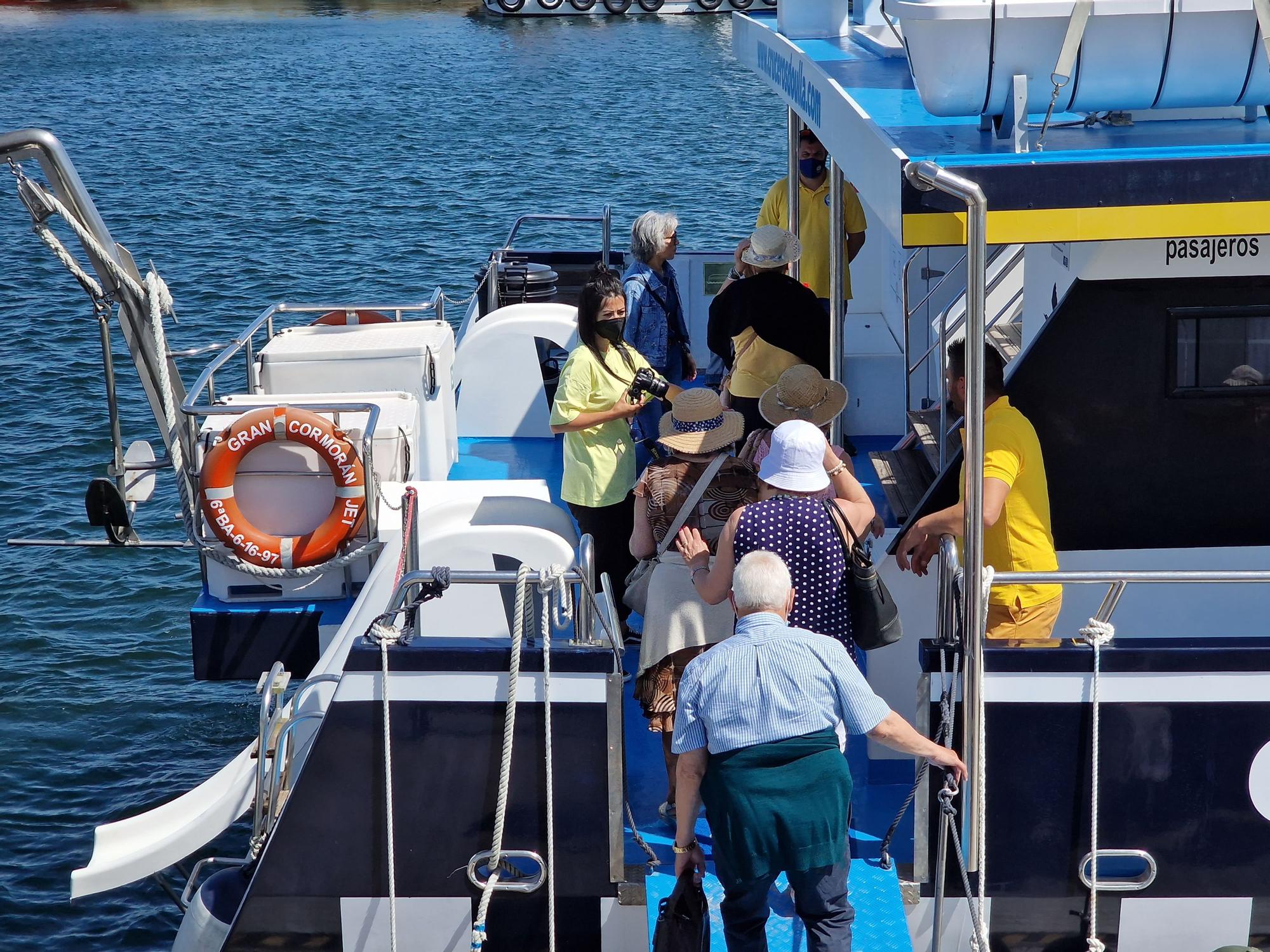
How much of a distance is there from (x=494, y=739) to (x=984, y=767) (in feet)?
4.33

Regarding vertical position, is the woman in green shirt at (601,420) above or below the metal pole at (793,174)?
below

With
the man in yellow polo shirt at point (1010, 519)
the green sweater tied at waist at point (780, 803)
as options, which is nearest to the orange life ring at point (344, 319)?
the man in yellow polo shirt at point (1010, 519)

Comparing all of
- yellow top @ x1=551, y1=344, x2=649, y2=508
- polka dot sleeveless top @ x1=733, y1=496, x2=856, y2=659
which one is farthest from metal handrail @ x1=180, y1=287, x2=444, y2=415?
polka dot sleeveless top @ x1=733, y1=496, x2=856, y2=659

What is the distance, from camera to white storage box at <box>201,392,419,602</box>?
580 cm

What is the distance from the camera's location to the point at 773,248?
574 centimetres

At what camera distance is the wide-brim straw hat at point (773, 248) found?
5.73m

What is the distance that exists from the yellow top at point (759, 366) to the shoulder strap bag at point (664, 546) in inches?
66.0

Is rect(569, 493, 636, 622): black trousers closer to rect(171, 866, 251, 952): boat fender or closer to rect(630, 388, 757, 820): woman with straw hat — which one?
rect(630, 388, 757, 820): woman with straw hat

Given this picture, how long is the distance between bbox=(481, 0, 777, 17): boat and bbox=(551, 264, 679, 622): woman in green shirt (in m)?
48.8

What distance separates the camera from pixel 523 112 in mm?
32625

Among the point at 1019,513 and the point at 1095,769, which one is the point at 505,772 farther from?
the point at 1019,513

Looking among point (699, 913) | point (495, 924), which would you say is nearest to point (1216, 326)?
point (699, 913)

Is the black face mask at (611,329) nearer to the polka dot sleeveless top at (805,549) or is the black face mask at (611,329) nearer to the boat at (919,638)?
the boat at (919,638)

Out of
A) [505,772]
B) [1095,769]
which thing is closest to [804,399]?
[1095,769]
